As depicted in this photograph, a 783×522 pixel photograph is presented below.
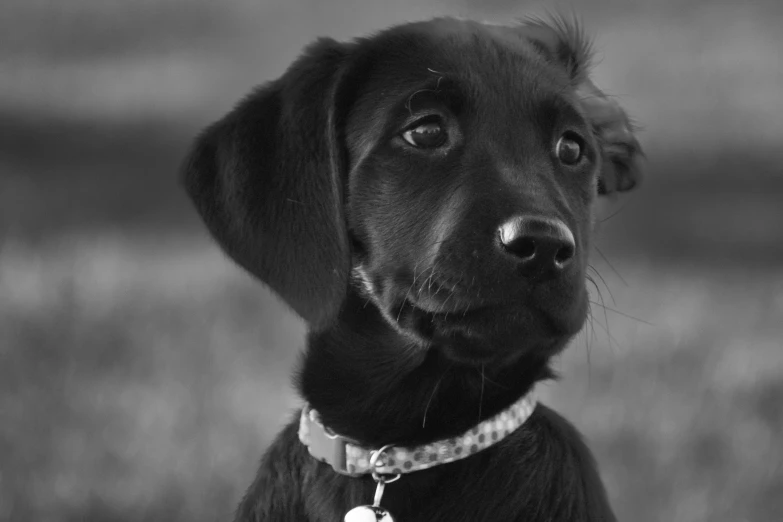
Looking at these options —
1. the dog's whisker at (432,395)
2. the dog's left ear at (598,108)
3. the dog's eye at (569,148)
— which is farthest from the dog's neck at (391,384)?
the dog's left ear at (598,108)

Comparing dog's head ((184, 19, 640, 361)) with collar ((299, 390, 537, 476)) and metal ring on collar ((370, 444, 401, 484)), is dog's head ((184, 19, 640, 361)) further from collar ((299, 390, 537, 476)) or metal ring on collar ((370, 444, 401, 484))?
metal ring on collar ((370, 444, 401, 484))

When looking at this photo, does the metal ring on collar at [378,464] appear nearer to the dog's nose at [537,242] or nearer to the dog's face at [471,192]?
the dog's face at [471,192]

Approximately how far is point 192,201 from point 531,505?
4.49 feet

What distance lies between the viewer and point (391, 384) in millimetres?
2916

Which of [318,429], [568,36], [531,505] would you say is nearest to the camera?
[531,505]

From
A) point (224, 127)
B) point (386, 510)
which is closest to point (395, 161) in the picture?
point (224, 127)

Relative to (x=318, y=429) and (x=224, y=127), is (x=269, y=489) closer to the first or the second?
(x=318, y=429)

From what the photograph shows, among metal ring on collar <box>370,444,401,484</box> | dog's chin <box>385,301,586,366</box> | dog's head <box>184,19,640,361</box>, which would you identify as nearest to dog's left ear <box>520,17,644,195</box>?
dog's head <box>184,19,640,361</box>

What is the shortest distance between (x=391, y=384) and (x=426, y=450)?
0.27 metres

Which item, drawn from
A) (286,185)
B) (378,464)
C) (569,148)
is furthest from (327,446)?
(569,148)

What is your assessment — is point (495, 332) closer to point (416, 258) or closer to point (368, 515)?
point (416, 258)

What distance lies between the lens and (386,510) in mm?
2711

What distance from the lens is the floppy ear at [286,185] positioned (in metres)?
2.77

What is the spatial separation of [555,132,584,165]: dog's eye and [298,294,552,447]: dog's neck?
66 cm
